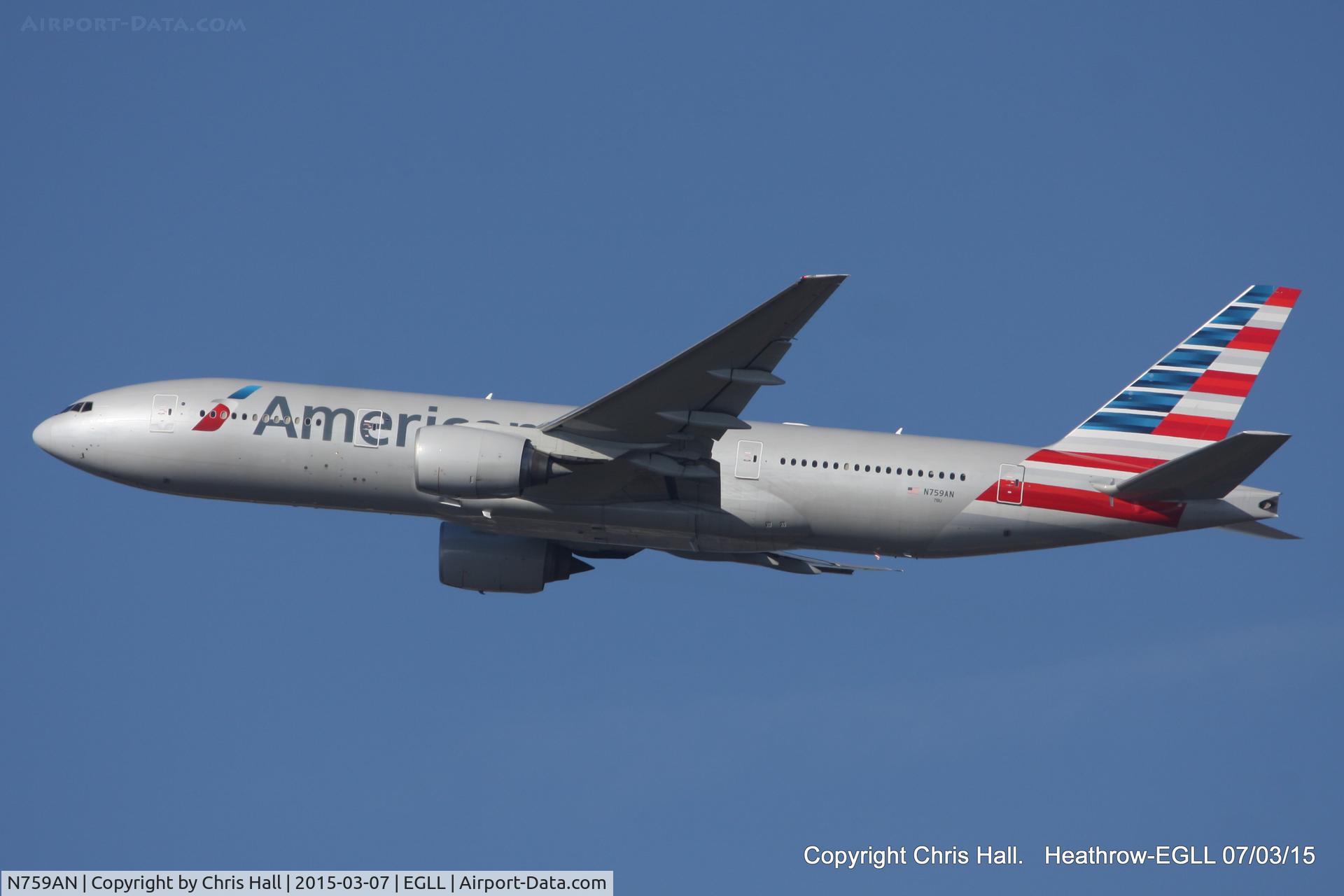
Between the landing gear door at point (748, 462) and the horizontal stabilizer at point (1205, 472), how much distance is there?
8227mm

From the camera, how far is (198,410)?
3556 cm

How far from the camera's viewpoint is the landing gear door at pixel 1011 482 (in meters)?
34.5

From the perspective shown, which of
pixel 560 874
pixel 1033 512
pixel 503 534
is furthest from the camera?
pixel 503 534

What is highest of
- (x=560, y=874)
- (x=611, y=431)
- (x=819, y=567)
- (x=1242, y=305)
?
(x=1242, y=305)

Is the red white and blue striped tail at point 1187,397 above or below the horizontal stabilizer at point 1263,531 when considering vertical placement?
above

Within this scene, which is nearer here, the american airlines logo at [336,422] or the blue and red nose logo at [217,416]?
the american airlines logo at [336,422]

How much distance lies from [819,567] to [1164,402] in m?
9.65

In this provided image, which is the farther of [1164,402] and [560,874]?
[1164,402]

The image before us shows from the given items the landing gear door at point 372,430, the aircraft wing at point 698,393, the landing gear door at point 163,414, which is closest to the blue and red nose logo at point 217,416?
the landing gear door at point 163,414

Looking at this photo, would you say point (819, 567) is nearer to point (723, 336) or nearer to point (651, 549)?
point (651, 549)

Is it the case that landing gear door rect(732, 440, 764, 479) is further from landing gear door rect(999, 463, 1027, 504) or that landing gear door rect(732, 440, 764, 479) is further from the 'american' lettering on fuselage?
landing gear door rect(999, 463, 1027, 504)

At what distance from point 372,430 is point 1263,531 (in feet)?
70.3

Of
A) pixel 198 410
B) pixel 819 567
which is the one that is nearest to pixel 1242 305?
pixel 819 567

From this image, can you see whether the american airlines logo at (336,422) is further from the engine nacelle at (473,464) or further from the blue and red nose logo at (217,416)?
the engine nacelle at (473,464)
